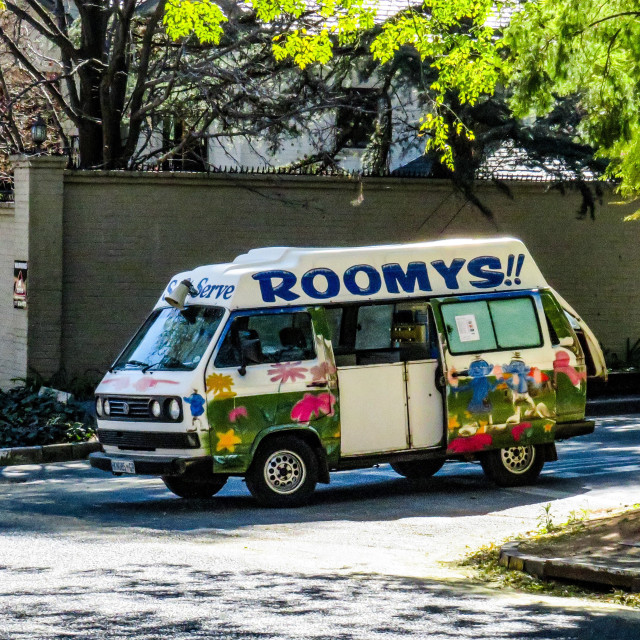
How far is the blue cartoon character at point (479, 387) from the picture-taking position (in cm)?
1238

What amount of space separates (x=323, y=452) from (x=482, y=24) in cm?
747

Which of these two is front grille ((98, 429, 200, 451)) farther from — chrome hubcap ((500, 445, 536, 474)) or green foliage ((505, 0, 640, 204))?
green foliage ((505, 0, 640, 204))

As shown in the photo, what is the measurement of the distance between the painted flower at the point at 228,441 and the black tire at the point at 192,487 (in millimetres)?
914

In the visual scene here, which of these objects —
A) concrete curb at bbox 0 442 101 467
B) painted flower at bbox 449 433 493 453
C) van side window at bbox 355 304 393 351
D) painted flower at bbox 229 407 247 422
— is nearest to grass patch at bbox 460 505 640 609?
painted flower at bbox 449 433 493 453

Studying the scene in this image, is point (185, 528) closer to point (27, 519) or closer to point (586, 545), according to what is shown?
point (27, 519)

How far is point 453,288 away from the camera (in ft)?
41.2

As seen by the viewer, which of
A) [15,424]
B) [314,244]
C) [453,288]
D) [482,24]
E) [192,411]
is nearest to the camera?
[192,411]

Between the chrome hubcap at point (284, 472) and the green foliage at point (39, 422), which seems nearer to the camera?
the chrome hubcap at point (284, 472)

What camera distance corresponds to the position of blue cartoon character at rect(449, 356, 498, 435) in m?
12.4

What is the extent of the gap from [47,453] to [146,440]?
3.77m

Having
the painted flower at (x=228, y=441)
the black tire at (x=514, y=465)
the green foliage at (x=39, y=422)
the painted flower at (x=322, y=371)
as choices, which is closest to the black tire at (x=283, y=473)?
the painted flower at (x=228, y=441)

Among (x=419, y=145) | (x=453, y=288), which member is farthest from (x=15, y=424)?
(x=419, y=145)

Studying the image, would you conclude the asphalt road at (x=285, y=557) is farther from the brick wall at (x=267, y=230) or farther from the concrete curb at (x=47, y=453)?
the brick wall at (x=267, y=230)

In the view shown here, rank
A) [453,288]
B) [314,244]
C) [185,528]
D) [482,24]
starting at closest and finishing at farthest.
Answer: [185,528]
[453,288]
[482,24]
[314,244]
